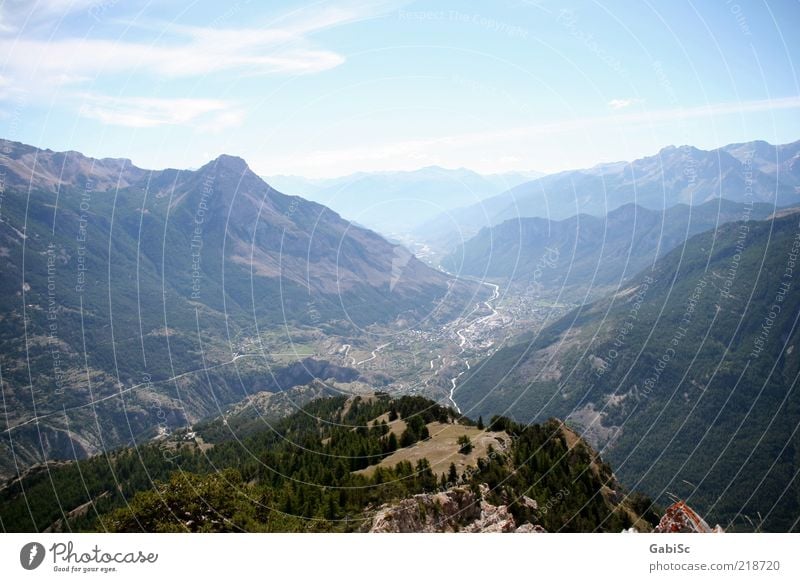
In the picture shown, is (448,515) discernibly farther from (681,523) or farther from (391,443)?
(391,443)

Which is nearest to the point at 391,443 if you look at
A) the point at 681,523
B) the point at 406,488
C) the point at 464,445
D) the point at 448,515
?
the point at 464,445

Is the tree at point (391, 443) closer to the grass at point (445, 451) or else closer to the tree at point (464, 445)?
the grass at point (445, 451)

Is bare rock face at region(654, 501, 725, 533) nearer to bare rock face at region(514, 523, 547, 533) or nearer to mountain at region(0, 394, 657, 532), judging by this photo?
bare rock face at region(514, 523, 547, 533)

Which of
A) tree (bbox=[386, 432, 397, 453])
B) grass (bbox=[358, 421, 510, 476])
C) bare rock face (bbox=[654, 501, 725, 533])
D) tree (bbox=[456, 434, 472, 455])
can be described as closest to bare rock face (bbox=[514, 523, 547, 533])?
grass (bbox=[358, 421, 510, 476])

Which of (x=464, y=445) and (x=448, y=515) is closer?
(x=448, y=515)

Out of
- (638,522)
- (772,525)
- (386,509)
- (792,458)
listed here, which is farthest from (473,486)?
(792,458)
